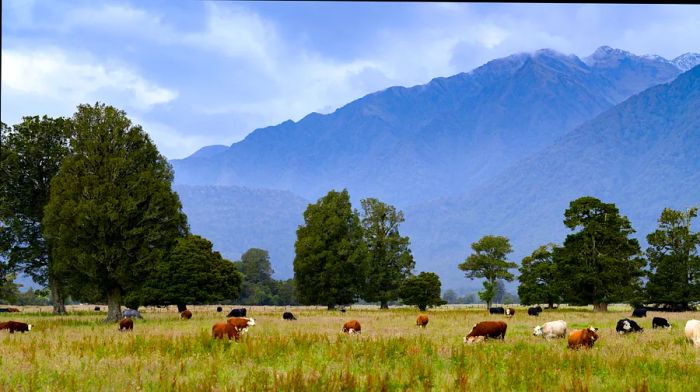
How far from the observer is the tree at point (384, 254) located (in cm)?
8219

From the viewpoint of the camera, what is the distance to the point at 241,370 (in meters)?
13.5

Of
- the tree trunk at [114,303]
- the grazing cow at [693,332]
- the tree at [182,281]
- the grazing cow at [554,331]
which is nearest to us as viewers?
the grazing cow at [693,332]

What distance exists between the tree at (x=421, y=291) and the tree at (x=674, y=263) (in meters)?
25.4

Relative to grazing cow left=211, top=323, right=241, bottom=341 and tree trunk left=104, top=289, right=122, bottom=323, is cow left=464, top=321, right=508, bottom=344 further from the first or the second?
tree trunk left=104, top=289, right=122, bottom=323

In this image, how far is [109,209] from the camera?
37.7 metres

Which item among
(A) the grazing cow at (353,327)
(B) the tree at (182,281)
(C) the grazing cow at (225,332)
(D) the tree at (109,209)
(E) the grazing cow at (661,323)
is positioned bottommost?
(E) the grazing cow at (661,323)

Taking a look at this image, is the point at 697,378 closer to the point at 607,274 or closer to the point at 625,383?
the point at 625,383

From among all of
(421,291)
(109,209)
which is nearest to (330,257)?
(421,291)

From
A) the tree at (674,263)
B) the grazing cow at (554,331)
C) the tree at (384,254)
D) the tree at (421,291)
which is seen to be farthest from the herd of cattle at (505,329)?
the tree at (384,254)

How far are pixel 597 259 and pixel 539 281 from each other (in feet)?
95.0

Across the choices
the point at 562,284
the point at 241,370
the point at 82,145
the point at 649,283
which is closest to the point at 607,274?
the point at 562,284

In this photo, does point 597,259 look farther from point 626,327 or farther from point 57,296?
point 57,296

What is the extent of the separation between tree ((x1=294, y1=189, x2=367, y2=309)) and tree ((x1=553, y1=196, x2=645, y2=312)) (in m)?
25.1

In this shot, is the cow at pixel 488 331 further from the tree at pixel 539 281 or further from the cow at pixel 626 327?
the tree at pixel 539 281
